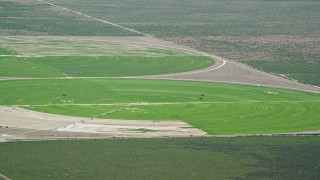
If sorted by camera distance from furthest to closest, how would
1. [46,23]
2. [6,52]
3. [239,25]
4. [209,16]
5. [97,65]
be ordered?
[209,16] → [239,25] → [46,23] → [6,52] → [97,65]

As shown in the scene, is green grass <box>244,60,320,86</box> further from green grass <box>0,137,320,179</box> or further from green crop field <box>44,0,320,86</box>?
green grass <box>0,137,320,179</box>

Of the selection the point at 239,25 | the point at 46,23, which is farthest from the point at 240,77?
the point at 239,25

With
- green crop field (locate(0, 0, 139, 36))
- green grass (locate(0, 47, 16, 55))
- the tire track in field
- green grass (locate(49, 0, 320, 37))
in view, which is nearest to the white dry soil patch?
the tire track in field

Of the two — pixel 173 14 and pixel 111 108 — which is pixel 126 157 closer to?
pixel 111 108

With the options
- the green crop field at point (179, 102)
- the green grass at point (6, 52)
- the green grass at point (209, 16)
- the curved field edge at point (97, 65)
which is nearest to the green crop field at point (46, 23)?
the green grass at point (209, 16)

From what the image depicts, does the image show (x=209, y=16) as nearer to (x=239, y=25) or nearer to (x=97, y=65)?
(x=239, y=25)

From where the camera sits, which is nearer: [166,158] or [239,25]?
[166,158]
